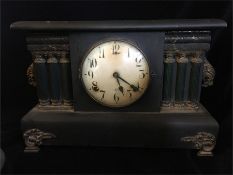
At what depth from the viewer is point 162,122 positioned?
1.35 meters

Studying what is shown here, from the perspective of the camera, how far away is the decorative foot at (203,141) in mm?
1354

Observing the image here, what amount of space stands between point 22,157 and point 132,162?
490mm

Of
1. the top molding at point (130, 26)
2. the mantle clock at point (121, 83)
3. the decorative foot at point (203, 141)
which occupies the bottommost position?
the decorative foot at point (203, 141)

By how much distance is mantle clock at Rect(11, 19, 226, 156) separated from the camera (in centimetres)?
129

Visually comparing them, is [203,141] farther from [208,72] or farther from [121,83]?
[121,83]

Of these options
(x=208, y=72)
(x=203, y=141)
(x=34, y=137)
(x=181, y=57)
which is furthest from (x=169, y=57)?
(x=34, y=137)

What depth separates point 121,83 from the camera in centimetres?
133

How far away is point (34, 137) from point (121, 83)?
472 mm

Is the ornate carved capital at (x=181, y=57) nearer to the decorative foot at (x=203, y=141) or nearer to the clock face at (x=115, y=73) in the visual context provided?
the clock face at (x=115, y=73)

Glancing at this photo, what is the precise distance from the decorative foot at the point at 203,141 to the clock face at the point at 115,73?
30cm

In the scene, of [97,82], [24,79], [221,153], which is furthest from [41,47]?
[221,153]

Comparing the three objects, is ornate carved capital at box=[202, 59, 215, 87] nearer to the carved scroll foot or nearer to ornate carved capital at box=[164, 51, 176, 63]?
ornate carved capital at box=[164, 51, 176, 63]

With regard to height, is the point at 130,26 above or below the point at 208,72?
above

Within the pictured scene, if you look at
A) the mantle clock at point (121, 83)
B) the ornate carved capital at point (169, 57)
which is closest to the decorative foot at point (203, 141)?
the mantle clock at point (121, 83)
